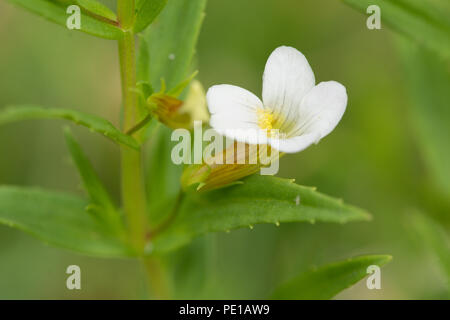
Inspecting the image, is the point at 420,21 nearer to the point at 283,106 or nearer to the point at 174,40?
the point at 283,106

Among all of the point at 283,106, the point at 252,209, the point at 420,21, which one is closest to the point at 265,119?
the point at 283,106

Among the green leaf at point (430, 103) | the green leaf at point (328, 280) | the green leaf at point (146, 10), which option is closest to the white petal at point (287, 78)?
the green leaf at point (146, 10)

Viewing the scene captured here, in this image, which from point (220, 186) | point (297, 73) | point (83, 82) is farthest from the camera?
point (83, 82)

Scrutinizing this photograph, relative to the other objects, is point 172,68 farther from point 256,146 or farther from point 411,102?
point 411,102

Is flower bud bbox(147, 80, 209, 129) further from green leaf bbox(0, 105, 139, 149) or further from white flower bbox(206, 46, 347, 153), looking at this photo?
green leaf bbox(0, 105, 139, 149)

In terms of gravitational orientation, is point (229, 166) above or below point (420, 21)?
below

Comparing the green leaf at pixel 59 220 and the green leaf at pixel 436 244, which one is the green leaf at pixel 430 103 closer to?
the green leaf at pixel 436 244
